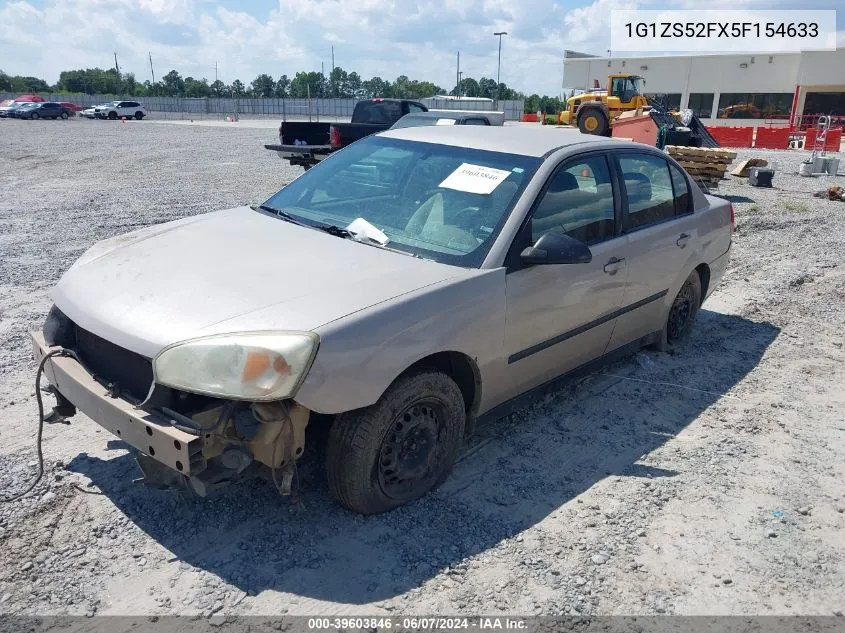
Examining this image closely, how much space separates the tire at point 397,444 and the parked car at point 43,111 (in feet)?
169

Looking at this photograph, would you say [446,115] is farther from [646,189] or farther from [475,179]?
[475,179]

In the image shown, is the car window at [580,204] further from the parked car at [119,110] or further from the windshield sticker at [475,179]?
the parked car at [119,110]

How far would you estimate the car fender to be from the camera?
265 cm

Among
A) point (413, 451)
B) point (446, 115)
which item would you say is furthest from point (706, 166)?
point (413, 451)

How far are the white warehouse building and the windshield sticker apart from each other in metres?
42.3

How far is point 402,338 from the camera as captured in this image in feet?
9.50

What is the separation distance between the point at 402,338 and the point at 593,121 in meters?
22.3

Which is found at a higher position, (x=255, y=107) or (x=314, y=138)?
(x=255, y=107)

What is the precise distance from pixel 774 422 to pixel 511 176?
2380mm

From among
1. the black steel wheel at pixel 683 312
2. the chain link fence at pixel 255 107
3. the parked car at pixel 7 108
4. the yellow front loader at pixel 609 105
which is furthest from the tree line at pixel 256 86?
the black steel wheel at pixel 683 312

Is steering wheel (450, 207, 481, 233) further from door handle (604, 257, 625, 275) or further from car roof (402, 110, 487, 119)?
car roof (402, 110, 487, 119)

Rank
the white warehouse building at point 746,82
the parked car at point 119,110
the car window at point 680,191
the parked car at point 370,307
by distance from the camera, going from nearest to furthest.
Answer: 1. the parked car at point 370,307
2. the car window at point 680,191
3. the white warehouse building at point 746,82
4. the parked car at point 119,110

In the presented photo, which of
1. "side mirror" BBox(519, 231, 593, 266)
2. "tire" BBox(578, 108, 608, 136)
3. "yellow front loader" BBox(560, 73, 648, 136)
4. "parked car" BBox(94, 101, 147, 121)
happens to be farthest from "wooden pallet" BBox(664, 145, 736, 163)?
"parked car" BBox(94, 101, 147, 121)

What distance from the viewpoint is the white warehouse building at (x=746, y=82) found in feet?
148
